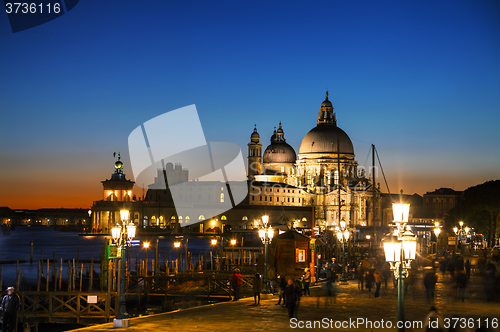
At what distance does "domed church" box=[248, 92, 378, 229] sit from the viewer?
117 meters

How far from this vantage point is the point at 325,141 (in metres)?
121

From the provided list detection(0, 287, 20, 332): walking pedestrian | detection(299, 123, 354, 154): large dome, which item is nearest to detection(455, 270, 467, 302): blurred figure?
detection(0, 287, 20, 332): walking pedestrian

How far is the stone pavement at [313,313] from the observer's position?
1568cm

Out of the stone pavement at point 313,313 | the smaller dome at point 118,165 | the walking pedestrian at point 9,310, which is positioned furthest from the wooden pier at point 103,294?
the smaller dome at point 118,165

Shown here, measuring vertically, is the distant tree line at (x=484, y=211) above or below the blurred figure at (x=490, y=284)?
above

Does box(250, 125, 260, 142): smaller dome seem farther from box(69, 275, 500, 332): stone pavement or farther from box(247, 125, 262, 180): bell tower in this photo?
box(69, 275, 500, 332): stone pavement

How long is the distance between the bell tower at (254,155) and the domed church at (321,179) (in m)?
3.30

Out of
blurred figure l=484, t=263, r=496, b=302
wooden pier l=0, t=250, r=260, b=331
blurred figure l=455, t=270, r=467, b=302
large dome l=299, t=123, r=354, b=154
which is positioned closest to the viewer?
blurred figure l=455, t=270, r=467, b=302

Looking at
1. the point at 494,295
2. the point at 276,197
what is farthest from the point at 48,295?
the point at 276,197

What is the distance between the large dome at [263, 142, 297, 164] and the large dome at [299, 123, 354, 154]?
5.56 meters

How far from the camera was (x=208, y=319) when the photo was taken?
55.8ft

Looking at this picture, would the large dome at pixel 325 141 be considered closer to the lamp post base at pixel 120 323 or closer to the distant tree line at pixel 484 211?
the distant tree line at pixel 484 211

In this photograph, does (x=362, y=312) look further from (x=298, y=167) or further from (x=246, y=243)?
(x=298, y=167)

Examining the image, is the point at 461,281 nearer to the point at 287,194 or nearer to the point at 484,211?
the point at 484,211
